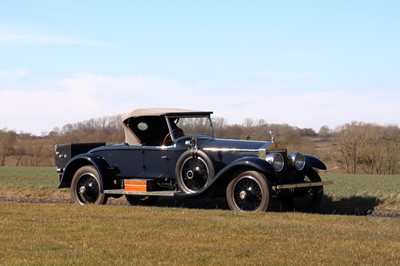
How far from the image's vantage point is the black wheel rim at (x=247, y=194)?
493 inches

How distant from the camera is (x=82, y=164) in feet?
48.9

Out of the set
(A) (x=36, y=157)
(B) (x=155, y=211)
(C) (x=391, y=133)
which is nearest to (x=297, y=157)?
(B) (x=155, y=211)

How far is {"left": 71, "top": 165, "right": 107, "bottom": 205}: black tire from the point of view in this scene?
47.7 feet

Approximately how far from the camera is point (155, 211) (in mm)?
11992

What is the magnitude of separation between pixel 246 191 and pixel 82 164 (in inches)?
158

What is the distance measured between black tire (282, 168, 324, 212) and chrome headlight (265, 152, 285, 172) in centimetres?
78

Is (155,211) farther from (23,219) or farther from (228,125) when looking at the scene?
(228,125)

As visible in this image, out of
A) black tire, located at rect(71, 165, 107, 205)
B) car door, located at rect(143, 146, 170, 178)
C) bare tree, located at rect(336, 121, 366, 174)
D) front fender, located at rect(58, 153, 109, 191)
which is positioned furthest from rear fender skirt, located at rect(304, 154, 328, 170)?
bare tree, located at rect(336, 121, 366, 174)

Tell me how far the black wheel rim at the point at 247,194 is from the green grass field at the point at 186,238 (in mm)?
949

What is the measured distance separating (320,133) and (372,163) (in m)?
5.18

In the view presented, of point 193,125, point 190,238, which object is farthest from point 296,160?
point 190,238

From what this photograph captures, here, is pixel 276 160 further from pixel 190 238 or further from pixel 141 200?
pixel 190 238

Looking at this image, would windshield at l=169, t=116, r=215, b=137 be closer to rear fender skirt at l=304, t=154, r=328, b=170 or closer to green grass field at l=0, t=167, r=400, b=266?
rear fender skirt at l=304, t=154, r=328, b=170

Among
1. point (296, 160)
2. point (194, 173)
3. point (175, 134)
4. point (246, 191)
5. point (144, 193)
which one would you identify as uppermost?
point (175, 134)
